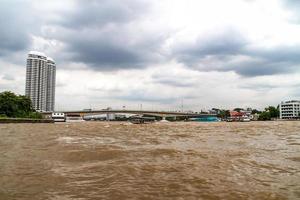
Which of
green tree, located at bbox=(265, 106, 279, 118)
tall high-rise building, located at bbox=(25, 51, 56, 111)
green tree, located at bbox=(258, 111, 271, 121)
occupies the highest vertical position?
tall high-rise building, located at bbox=(25, 51, 56, 111)

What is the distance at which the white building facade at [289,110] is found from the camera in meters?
158

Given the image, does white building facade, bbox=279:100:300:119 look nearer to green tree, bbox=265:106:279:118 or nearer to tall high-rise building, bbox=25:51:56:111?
green tree, bbox=265:106:279:118

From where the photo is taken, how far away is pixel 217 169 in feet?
29.2

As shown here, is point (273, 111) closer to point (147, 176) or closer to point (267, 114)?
point (267, 114)

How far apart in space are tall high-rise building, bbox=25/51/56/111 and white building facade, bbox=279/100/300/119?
114272mm

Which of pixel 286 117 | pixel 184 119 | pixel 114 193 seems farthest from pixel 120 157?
pixel 286 117

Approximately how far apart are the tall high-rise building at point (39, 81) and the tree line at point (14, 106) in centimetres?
6477

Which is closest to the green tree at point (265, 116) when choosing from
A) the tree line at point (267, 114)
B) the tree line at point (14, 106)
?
the tree line at point (267, 114)

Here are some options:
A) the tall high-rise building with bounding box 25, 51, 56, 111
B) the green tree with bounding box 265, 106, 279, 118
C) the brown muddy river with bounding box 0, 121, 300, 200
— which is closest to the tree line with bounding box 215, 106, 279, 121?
the green tree with bounding box 265, 106, 279, 118

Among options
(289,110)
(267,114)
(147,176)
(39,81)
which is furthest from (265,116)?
(147,176)

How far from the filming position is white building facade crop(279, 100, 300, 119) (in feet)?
519

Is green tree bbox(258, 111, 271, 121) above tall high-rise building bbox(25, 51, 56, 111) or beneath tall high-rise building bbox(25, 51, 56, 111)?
beneath

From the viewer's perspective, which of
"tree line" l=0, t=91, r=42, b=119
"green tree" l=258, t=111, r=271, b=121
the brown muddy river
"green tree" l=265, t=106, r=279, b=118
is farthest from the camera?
"green tree" l=265, t=106, r=279, b=118

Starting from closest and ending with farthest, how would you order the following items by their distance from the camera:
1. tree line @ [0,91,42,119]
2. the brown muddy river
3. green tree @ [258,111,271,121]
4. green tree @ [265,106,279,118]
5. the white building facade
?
the brown muddy river, tree line @ [0,91,42,119], green tree @ [258,111,271,121], the white building facade, green tree @ [265,106,279,118]
